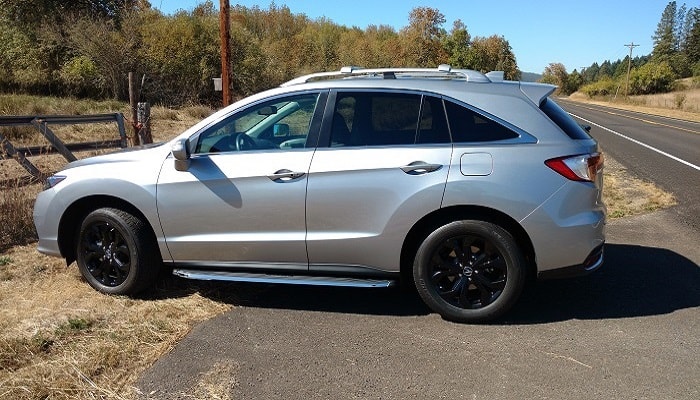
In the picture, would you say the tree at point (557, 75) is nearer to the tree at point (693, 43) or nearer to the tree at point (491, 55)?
the tree at point (693, 43)

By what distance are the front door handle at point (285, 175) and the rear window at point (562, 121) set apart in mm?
1852

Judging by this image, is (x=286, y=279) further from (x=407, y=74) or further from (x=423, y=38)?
(x=423, y=38)

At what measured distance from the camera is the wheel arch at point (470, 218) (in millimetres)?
4078

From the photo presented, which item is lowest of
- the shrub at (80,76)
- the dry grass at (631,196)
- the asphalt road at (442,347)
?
the asphalt road at (442,347)

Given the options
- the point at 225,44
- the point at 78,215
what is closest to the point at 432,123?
the point at 78,215

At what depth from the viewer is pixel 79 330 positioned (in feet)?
13.0

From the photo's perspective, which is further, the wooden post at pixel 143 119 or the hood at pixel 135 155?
the wooden post at pixel 143 119

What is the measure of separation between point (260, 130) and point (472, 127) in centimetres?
169

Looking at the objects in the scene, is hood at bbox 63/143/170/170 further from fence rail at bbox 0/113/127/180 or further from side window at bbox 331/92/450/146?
fence rail at bbox 0/113/127/180

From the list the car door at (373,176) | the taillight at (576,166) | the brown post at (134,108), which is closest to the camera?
the taillight at (576,166)

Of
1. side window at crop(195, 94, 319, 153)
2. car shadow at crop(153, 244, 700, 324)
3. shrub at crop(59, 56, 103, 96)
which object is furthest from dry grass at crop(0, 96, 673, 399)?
shrub at crop(59, 56, 103, 96)

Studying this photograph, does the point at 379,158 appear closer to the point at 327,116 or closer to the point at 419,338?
the point at 327,116

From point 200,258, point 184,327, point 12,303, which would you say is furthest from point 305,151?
point 12,303

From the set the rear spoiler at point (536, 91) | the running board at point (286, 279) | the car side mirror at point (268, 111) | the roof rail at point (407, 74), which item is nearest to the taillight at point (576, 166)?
the rear spoiler at point (536, 91)
